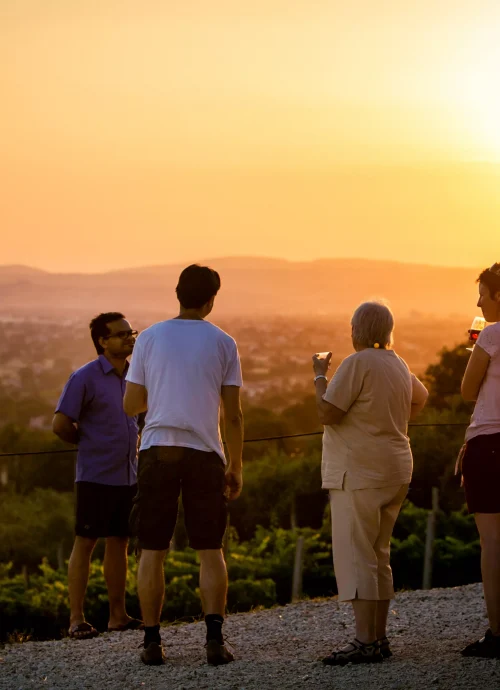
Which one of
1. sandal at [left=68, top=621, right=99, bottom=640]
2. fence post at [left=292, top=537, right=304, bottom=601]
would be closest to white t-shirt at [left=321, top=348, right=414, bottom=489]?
sandal at [left=68, top=621, right=99, bottom=640]

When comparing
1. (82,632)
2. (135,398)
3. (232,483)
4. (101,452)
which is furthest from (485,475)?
(82,632)

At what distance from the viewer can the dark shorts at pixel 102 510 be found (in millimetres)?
5852

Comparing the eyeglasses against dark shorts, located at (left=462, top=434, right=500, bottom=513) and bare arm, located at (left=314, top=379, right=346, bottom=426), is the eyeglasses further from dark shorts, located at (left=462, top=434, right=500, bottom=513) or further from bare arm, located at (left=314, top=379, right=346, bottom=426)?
dark shorts, located at (left=462, top=434, right=500, bottom=513)

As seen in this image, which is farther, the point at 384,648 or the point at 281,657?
the point at 281,657

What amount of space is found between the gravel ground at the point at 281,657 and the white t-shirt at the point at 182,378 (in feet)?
2.94

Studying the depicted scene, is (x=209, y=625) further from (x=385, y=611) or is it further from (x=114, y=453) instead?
(x=114, y=453)

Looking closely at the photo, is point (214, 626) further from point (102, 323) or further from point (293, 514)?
point (293, 514)

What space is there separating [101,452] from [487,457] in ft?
6.73

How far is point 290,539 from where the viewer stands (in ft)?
129

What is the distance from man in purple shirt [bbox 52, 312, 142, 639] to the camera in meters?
5.84

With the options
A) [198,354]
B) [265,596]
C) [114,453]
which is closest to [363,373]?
[198,354]

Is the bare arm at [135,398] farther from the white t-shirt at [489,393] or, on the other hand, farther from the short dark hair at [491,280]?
the short dark hair at [491,280]

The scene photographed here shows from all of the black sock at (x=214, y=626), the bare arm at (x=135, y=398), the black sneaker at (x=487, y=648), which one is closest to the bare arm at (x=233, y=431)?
the bare arm at (x=135, y=398)

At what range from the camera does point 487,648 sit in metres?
4.73
